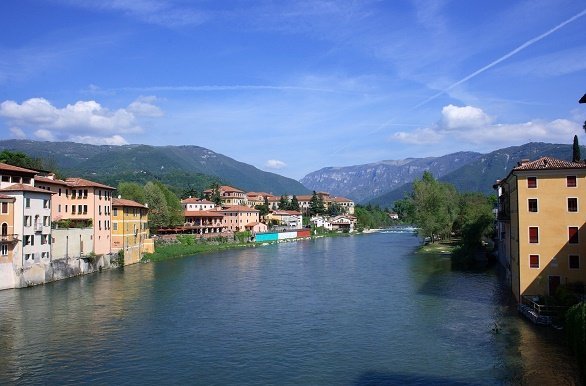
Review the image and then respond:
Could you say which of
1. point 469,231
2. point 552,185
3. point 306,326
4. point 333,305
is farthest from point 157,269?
point 552,185

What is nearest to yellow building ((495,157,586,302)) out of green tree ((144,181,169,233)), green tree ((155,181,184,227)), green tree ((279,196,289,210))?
green tree ((144,181,169,233))

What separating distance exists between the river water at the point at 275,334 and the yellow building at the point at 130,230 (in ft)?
46.4

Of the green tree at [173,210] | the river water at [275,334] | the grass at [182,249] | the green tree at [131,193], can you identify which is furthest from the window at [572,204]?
the green tree at [173,210]

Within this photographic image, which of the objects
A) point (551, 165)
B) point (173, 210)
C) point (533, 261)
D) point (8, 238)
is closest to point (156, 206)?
Result: point (173, 210)

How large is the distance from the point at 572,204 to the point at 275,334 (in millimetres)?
20504

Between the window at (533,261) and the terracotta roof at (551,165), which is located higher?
the terracotta roof at (551,165)

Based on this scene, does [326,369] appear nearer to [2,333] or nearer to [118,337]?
[118,337]

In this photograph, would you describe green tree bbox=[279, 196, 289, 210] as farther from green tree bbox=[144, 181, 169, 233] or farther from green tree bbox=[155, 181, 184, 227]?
green tree bbox=[144, 181, 169, 233]

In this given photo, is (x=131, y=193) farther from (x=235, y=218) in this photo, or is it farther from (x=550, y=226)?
(x=550, y=226)

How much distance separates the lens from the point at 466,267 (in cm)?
6044

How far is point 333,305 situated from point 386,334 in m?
9.11

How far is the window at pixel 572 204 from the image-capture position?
33.0 meters

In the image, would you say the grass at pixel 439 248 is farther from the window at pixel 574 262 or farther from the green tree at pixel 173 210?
the green tree at pixel 173 210

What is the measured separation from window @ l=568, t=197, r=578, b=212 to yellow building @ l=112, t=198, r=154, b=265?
5022cm
